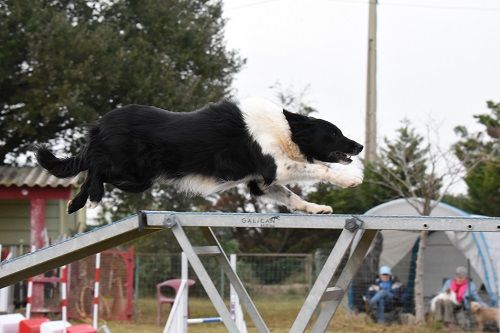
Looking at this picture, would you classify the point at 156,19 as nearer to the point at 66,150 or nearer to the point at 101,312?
the point at 66,150

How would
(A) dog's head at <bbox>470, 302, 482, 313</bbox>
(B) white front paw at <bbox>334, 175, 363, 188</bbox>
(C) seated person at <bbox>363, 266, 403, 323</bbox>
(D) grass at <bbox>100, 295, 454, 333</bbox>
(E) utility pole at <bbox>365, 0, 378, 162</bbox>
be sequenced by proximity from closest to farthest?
(B) white front paw at <bbox>334, 175, 363, 188</bbox>, (A) dog's head at <bbox>470, 302, 482, 313</bbox>, (D) grass at <bbox>100, 295, 454, 333</bbox>, (C) seated person at <bbox>363, 266, 403, 323</bbox>, (E) utility pole at <bbox>365, 0, 378, 162</bbox>

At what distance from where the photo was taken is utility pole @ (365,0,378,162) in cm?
1703

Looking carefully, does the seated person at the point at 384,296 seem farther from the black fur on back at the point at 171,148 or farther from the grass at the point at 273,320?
the black fur on back at the point at 171,148

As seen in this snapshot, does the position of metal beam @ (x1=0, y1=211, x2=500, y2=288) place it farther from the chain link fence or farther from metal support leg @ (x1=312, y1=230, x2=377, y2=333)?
the chain link fence

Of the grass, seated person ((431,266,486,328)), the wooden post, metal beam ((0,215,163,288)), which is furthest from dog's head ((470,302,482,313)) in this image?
metal beam ((0,215,163,288))

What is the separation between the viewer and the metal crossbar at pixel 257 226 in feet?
14.1

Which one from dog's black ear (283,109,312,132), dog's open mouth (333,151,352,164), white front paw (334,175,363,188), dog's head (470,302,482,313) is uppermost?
dog's black ear (283,109,312,132)

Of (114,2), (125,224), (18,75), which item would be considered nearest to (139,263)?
(18,75)

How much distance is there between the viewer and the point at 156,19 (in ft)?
52.4

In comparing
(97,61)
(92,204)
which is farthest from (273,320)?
(92,204)

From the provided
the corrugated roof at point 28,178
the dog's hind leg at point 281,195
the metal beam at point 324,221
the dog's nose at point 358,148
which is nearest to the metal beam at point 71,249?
the metal beam at point 324,221

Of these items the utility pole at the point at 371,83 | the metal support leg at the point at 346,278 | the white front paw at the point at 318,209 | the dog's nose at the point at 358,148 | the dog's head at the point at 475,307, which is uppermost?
the utility pole at the point at 371,83

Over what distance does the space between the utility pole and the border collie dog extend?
11978 millimetres

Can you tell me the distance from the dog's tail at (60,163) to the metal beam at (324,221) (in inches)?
36.9
